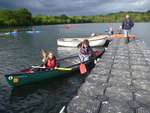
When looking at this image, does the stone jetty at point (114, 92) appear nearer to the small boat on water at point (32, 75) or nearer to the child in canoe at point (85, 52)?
the small boat on water at point (32, 75)

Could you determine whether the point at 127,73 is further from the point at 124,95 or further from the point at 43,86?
the point at 43,86

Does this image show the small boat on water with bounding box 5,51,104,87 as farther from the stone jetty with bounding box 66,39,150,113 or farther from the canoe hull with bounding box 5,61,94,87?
the stone jetty with bounding box 66,39,150,113

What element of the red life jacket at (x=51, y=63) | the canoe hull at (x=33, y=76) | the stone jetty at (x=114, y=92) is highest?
Answer: the stone jetty at (x=114, y=92)

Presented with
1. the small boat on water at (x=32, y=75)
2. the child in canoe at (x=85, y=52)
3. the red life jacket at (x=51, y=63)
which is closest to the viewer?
the small boat on water at (x=32, y=75)

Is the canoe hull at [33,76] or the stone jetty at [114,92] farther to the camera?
the canoe hull at [33,76]

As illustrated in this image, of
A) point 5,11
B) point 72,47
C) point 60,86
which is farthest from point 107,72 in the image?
point 5,11

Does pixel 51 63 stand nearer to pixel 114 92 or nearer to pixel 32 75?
pixel 32 75

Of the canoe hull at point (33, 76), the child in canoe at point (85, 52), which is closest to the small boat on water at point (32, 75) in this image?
the canoe hull at point (33, 76)

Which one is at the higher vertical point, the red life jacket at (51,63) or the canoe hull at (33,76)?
the red life jacket at (51,63)

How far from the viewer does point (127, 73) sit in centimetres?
1155

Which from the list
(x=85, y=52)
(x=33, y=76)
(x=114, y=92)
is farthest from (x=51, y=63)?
(x=114, y=92)

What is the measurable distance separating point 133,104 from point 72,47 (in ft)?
97.3

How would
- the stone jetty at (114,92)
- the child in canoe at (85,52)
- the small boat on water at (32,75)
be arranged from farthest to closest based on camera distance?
the child in canoe at (85,52)
the small boat on water at (32,75)
the stone jetty at (114,92)

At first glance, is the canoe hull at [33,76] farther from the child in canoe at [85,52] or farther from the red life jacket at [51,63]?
the child in canoe at [85,52]
